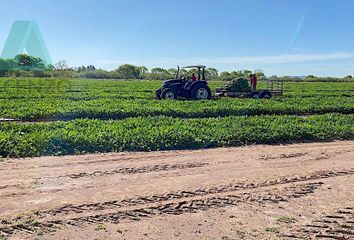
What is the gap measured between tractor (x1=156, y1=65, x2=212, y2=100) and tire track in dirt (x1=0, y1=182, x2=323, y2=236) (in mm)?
16089

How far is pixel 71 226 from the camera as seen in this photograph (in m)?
4.96

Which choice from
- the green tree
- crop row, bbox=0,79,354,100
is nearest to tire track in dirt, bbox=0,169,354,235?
crop row, bbox=0,79,354,100

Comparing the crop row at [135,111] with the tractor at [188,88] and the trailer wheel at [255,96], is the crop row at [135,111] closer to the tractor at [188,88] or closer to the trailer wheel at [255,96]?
the tractor at [188,88]

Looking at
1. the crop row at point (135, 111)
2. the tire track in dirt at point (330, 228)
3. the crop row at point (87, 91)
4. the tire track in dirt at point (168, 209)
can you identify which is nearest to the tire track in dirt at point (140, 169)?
the tire track in dirt at point (168, 209)

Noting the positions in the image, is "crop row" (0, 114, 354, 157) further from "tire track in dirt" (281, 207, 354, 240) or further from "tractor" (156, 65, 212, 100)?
"tractor" (156, 65, 212, 100)

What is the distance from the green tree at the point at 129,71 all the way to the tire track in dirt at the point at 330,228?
3494 inches

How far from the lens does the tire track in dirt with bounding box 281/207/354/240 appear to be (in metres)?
4.81

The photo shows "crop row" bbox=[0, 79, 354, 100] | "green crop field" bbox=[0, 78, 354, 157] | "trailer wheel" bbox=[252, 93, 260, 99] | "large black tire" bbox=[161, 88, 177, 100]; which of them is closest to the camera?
"green crop field" bbox=[0, 78, 354, 157]

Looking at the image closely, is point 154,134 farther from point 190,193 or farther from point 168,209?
point 168,209

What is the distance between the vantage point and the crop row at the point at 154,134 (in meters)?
9.50

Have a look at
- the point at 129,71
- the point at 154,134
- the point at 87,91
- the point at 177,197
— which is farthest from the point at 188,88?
the point at 129,71

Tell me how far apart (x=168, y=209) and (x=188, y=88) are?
17.6m

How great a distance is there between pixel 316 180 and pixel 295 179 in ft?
1.30

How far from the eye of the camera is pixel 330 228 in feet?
16.6
